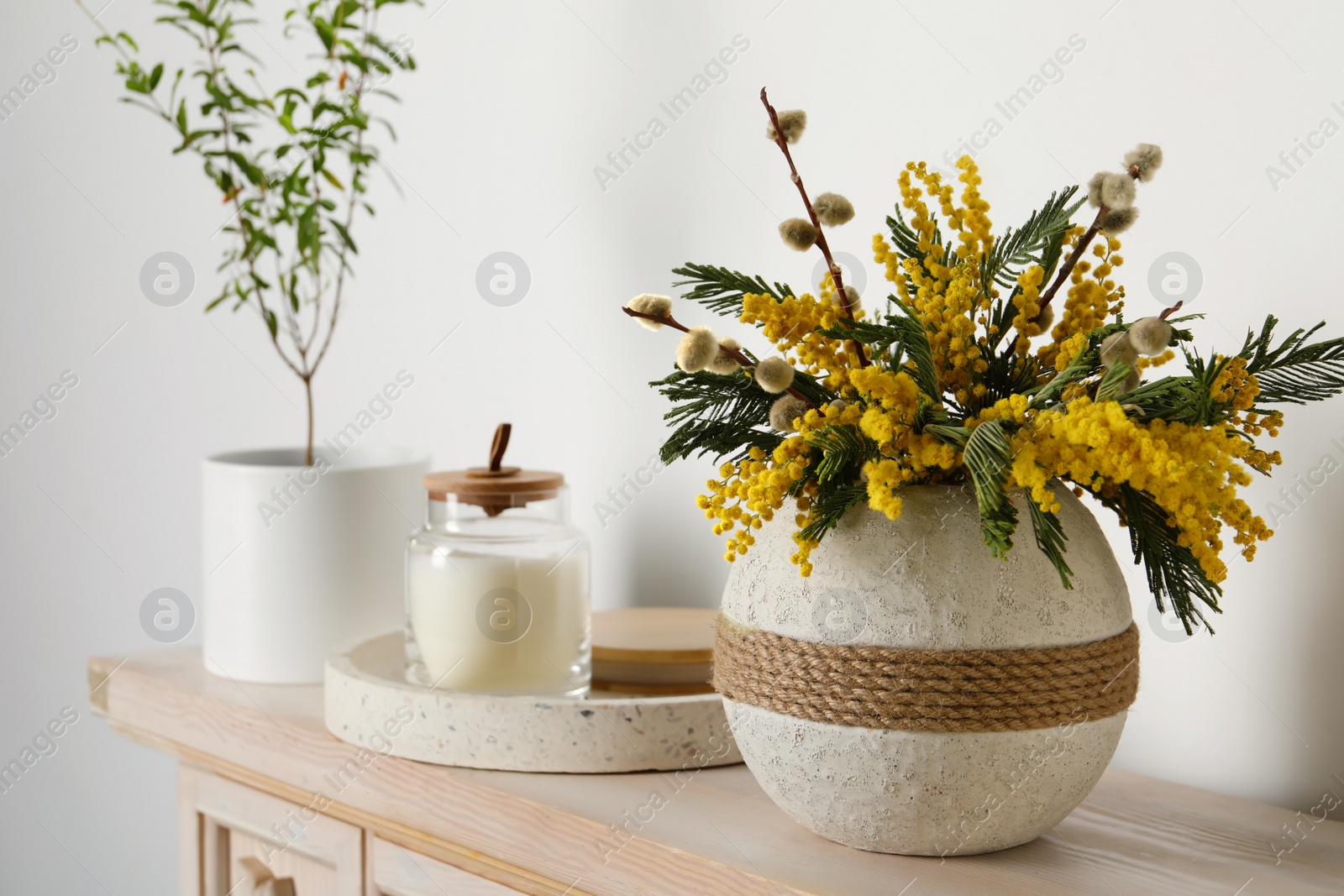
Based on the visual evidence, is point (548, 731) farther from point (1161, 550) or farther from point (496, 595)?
point (1161, 550)

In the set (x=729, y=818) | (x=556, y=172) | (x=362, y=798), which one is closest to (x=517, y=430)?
(x=556, y=172)

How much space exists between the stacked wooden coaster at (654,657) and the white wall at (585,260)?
0.39ft

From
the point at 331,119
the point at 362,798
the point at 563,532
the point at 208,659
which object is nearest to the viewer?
the point at 362,798

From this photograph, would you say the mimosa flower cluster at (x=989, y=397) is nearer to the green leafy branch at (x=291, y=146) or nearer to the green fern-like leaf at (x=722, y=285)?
the green fern-like leaf at (x=722, y=285)

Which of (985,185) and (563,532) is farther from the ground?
(985,185)

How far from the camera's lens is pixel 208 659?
1131 millimetres

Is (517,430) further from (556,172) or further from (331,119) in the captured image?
(331,119)

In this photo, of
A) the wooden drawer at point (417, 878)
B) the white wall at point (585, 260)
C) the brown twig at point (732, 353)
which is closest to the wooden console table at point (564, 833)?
the wooden drawer at point (417, 878)

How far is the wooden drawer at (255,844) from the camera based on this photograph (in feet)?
2.97

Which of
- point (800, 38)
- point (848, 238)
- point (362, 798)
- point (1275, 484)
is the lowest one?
point (362, 798)

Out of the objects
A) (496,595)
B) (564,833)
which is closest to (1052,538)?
(564,833)

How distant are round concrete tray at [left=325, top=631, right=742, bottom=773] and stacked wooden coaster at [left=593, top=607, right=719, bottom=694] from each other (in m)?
0.05

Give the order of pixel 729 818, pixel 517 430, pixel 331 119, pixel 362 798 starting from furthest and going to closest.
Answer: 1. pixel 331 119
2. pixel 517 430
3. pixel 362 798
4. pixel 729 818

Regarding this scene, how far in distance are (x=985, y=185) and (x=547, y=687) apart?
1.62 feet
